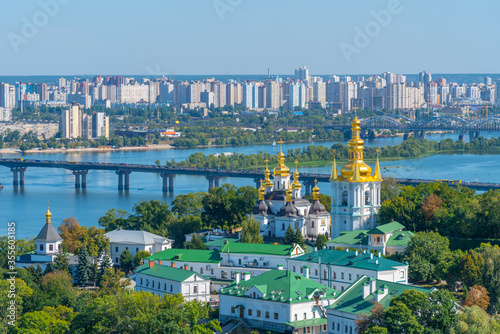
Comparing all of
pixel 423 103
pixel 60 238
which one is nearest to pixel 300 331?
pixel 60 238

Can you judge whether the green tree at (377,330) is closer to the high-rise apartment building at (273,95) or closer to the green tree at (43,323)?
the green tree at (43,323)

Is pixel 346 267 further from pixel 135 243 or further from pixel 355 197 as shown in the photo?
pixel 135 243

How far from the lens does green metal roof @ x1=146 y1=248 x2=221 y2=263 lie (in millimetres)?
17719

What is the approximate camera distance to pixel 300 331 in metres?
13.7

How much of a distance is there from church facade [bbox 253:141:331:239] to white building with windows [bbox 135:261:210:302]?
3.45 meters

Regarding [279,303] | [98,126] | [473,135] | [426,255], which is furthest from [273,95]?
[279,303]

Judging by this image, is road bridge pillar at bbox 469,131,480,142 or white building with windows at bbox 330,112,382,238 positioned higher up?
road bridge pillar at bbox 469,131,480,142

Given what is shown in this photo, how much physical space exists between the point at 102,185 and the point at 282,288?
25035 millimetres

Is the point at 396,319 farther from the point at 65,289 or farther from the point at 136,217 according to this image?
the point at 136,217

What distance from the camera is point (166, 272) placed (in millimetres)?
16500

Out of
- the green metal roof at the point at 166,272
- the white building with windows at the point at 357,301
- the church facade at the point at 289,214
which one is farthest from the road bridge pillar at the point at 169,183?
the white building with windows at the point at 357,301

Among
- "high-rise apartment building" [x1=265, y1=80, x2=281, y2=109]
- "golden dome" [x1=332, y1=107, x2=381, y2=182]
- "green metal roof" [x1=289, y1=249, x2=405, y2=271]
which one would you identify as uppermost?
"high-rise apartment building" [x1=265, y1=80, x2=281, y2=109]

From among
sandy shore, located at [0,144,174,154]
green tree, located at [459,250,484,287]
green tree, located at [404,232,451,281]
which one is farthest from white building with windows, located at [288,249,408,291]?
sandy shore, located at [0,144,174,154]

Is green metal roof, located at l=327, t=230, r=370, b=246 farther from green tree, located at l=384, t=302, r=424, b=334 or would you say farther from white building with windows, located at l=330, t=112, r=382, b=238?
green tree, located at l=384, t=302, r=424, b=334
